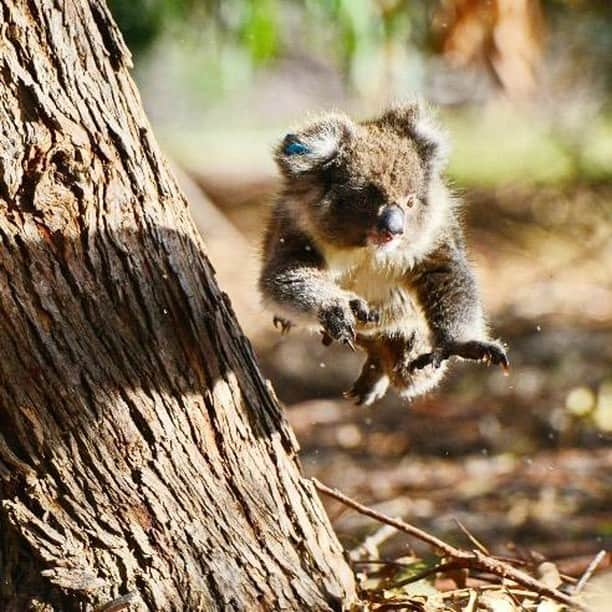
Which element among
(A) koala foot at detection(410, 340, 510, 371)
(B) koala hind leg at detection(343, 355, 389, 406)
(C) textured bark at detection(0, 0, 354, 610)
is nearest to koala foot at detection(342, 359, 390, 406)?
(B) koala hind leg at detection(343, 355, 389, 406)

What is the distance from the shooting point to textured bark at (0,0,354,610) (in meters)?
2.98

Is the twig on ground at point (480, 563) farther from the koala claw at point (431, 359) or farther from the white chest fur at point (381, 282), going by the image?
the white chest fur at point (381, 282)

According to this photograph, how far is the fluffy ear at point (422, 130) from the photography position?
4.07 m

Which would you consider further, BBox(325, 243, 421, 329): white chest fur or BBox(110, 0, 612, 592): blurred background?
BBox(110, 0, 612, 592): blurred background

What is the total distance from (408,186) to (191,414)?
120 cm

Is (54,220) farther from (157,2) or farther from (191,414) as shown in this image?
(157,2)

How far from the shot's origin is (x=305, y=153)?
3975 millimetres

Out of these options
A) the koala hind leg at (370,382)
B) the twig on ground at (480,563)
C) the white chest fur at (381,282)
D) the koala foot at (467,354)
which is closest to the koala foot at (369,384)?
the koala hind leg at (370,382)

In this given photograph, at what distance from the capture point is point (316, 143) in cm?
396

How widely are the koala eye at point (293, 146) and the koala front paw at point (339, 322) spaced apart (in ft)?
1.99

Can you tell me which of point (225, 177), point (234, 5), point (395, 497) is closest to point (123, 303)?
point (395, 497)

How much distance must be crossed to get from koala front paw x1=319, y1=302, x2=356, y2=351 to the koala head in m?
0.32

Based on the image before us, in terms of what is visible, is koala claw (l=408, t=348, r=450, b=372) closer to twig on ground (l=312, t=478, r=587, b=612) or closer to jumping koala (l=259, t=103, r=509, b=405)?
jumping koala (l=259, t=103, r=509, b=405)

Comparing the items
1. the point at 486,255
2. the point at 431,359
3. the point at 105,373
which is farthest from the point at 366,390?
the point at 486,255
